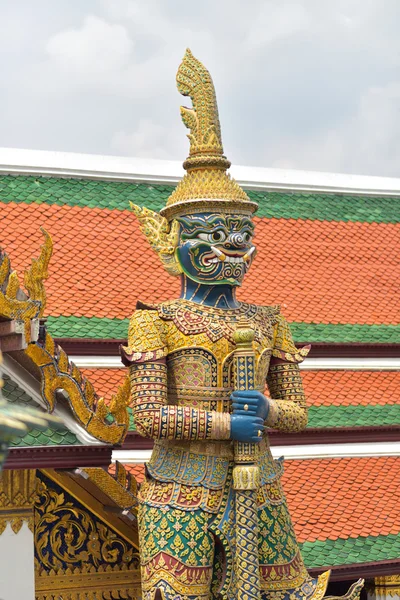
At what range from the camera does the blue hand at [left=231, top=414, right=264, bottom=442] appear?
6766mm

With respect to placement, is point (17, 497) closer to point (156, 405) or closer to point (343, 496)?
point (156, 405)

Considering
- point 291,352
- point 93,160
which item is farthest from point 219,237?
point 93,160

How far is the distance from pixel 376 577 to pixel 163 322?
11.3 ft

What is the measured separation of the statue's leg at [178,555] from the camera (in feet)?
22.1

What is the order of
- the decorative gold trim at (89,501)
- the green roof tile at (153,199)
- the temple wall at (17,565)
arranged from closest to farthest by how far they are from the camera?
1. the temple wall at (17,565)
2. the decorative gold trim at (89,501)
3. the green roof tile at (153,199)

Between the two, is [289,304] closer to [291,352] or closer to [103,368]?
[103,368]

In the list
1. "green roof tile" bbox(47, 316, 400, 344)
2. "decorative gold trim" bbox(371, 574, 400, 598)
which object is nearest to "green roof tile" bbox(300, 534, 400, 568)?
"decorative gold trim" bbox(371, 574, 400, 598)

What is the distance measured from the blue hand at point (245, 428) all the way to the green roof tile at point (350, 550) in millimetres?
2182

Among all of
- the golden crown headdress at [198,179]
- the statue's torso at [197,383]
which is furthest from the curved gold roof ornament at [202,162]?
the statue's torso at [197,383]

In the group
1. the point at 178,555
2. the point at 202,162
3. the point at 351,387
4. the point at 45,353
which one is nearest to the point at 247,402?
the point at 178,555

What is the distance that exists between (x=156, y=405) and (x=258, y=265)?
198 inches

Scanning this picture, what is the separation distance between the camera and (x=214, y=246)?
7.12 m

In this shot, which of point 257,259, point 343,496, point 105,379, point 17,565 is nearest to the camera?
point 17,565

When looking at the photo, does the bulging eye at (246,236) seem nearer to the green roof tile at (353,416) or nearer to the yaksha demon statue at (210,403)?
the yaksha demon statue at (210,403)
